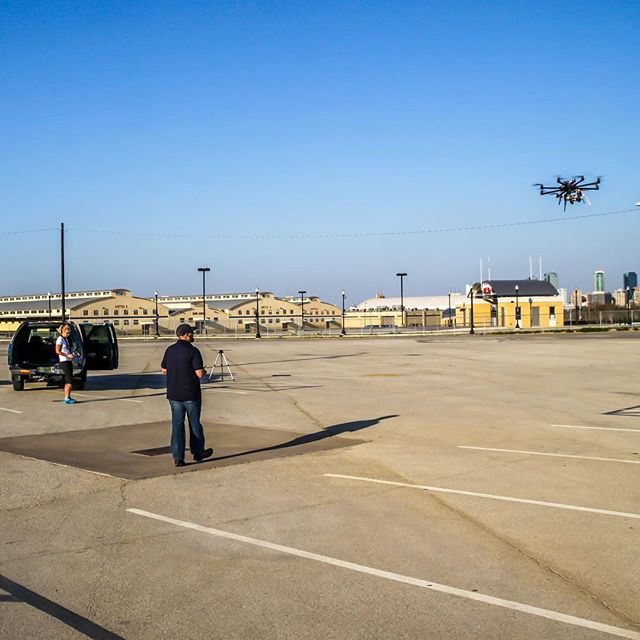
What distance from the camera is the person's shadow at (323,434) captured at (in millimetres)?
11167

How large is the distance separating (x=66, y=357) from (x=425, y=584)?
14345mm

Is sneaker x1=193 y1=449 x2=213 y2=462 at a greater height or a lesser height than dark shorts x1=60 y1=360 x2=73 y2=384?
lesser

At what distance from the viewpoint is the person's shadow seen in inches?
440

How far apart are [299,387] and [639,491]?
1439 centimetres

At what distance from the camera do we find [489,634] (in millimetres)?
4660

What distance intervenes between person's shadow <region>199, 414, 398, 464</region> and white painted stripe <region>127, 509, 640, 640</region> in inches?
144

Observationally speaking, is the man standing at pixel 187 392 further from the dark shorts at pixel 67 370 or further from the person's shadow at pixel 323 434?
the dark shorts at pixel 67 370

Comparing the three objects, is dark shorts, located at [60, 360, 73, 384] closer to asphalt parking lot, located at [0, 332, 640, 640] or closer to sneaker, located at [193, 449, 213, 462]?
asphalt parking lot, located at [0, 332, 640, 640]

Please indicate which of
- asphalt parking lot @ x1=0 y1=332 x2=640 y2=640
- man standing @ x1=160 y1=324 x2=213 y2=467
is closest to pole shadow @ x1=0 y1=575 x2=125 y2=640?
asphalt parking lot @ x1=0 y1=332 x2=640 y2=640

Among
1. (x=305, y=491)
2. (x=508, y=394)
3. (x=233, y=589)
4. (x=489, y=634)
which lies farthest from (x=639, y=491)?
(x=508, y=394)

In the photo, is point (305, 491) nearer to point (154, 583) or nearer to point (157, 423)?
point (154, 583)

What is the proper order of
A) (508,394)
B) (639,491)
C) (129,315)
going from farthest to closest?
(129,315)
(508,394)
(639,491)

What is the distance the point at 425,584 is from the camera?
5512mm

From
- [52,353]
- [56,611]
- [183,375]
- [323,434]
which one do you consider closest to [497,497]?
[183,375]
